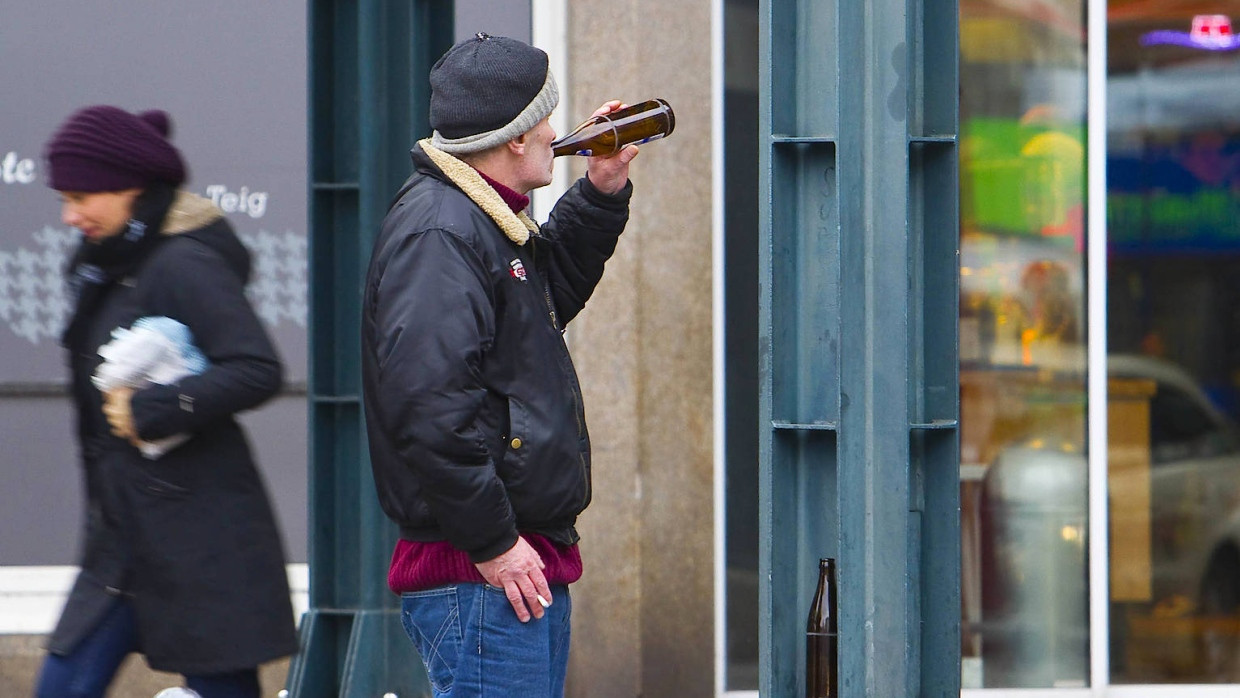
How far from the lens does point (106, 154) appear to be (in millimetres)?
3332

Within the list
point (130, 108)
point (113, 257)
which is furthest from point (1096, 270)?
point (113, 257)

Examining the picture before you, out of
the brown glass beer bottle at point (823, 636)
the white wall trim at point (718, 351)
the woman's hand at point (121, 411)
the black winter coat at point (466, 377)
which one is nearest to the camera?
the black winter coat at point (466, 377)

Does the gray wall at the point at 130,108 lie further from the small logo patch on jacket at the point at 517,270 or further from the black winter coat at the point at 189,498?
the small logo patch on jacket at the point at 517,270

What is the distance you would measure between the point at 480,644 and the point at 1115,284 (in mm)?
4265

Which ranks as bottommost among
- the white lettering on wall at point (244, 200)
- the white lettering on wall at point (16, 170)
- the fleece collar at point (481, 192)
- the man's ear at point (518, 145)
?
the fleece collar at point (481, 192)

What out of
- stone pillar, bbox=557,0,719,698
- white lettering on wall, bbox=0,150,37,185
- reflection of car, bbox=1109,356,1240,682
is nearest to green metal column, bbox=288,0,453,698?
stone pillar, bbox=557,0,719,698

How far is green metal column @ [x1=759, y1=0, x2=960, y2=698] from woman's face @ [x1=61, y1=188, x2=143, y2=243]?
1539mm

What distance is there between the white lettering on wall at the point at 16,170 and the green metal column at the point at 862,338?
3.61 meters

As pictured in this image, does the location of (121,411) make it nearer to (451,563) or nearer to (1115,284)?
(451,563)

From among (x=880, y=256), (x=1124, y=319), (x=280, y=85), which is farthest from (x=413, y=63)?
(x=1124, y=319)

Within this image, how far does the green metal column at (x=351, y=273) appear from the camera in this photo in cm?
489

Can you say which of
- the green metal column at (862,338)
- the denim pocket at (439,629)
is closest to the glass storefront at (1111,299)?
the green metal column at (862,338)

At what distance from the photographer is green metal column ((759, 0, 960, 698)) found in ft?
12.2

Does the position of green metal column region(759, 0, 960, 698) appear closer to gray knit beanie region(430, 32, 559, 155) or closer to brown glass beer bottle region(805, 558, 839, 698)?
brown glass beer bottle region(805, 558, 839, 698)
